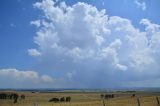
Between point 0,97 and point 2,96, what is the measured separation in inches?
69.3

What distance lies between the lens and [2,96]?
310 ft

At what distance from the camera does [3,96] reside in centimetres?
9450

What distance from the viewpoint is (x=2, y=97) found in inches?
3679

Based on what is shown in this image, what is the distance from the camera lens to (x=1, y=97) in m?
93.2

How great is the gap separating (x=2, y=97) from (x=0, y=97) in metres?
0.77

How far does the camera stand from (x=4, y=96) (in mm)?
94812

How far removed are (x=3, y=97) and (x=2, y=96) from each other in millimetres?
1432

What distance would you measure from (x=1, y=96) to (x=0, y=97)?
1.57m

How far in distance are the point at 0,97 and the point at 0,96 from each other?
137 centimetres

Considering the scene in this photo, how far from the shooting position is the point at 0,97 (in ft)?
305

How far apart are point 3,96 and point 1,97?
1300 mm

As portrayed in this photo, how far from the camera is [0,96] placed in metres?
94.2
